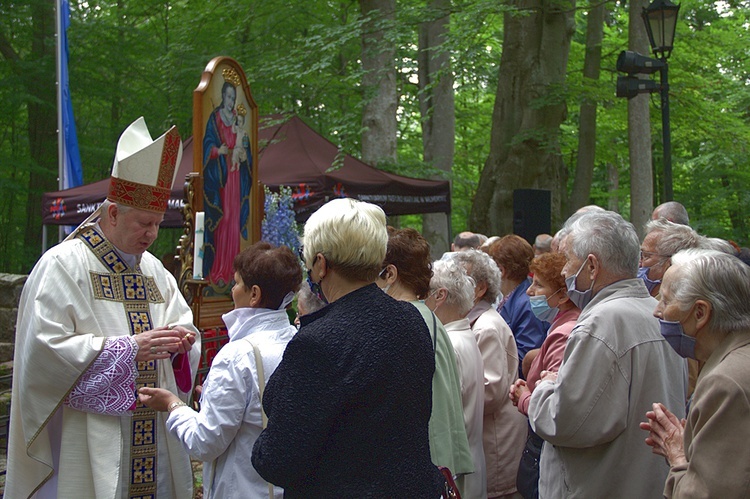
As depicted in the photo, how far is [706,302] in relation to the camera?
2580 millimetres

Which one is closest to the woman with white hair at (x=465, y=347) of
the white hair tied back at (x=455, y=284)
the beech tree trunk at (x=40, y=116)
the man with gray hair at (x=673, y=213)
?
the white hair tied back at (x=455, y=284)

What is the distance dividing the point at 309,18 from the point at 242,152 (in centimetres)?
982

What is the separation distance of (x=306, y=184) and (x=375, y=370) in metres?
7.16

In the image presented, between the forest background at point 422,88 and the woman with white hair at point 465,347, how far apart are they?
23.9 ft

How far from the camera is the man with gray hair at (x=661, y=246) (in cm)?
471

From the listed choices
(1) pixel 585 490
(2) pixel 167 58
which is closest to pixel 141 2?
→ (2) pixel 167 58

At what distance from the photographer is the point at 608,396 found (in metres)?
3.13

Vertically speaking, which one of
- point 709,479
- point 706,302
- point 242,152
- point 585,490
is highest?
point 242,152

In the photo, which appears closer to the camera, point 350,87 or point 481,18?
point 481,18

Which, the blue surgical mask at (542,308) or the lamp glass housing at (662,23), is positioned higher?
the lamp glass housing at (662,23)

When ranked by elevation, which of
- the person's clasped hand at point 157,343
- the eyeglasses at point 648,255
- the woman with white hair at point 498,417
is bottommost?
the woman with white hair at point 498,417

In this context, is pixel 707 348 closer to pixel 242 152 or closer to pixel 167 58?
pixel 242 152

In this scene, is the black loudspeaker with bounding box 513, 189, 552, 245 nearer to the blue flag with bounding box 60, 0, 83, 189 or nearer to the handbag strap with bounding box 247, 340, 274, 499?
the blue flag with bounding box 60, 0, 83, 189

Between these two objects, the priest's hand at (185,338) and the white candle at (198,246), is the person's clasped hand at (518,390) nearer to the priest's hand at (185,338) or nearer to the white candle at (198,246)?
the priest's hand at (185,338)
